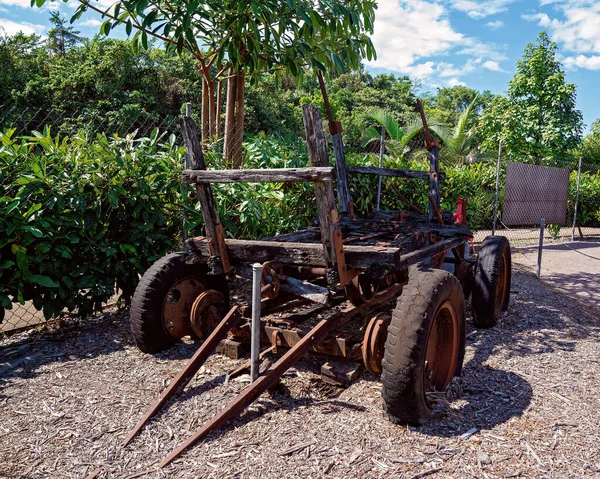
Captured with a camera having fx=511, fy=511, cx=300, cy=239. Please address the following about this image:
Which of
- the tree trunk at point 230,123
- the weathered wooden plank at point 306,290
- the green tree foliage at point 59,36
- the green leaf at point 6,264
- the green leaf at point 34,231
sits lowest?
the weathered wooden plank at point 306,290

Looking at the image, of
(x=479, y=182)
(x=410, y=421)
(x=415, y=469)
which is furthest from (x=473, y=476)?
(x=479, y=182)

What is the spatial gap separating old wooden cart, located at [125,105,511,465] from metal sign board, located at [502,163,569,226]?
5.96 metres

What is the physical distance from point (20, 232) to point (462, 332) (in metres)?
3.27

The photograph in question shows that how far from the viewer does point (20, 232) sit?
3.87 m

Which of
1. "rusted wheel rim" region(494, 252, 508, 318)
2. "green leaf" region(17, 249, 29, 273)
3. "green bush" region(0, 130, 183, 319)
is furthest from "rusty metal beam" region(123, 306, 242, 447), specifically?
"rusted wheel rim" region(494, 252, 508, 318)

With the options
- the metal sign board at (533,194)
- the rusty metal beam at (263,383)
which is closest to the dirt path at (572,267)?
the metal sign board at (533,194)

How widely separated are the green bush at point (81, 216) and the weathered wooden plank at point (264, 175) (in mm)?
1167

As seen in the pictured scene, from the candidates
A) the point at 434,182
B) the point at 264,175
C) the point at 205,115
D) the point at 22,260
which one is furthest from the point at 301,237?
the point at 205,115

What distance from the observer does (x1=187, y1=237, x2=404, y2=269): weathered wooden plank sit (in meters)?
3.14

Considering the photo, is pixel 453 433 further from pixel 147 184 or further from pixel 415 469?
pixel 147 184

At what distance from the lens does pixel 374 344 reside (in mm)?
3053

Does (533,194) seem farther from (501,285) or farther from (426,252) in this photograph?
(426,252)

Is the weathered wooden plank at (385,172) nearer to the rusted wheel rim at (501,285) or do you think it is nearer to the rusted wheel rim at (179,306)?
the rusted wheel rim at (501,285)

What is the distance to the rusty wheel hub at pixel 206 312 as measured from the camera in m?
3.76
